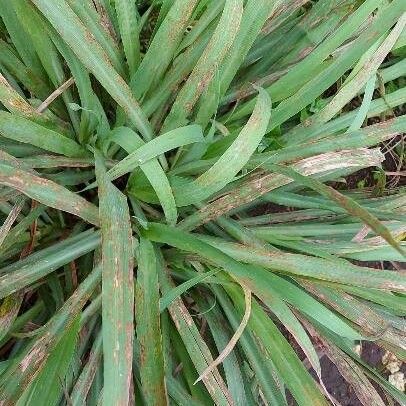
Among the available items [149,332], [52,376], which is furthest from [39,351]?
[149,332]

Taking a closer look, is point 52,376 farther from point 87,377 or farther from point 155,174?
point 155,174

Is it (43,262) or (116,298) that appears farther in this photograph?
(43,262)

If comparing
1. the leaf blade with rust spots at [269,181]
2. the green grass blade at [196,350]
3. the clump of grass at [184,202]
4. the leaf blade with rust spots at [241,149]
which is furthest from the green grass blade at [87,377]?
the leaf blade with rust spots at [241,149]

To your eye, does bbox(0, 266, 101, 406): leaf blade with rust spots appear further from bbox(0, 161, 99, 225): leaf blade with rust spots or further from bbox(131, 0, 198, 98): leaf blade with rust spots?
bbox(131, 0, 198, 98): leaf blade with rust spots

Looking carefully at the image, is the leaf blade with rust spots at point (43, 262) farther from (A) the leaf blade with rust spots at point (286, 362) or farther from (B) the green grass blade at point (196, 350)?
(A) the leaf blade with rust spots at point (286, 362)

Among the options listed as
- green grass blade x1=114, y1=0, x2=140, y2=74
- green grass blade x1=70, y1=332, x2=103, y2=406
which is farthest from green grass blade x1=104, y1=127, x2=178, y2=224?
green grass blade x1=70, y1=332, x2=103, y2=406
